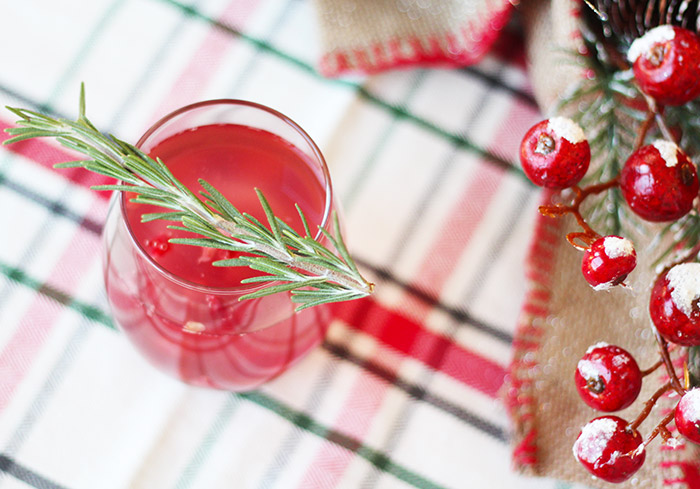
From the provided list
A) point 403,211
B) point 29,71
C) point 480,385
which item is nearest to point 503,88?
point 403,211

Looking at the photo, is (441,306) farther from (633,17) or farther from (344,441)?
(633,17)

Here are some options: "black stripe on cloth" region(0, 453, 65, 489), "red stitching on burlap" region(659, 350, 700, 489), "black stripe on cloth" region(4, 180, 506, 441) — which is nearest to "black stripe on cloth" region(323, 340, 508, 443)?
"black stripe on cloth" region(4, 180, 506, 441)

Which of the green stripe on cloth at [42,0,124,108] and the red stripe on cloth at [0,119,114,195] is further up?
the green stripe on cloth at [42,0,124,108]

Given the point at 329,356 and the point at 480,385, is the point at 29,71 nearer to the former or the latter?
the point at 329,356

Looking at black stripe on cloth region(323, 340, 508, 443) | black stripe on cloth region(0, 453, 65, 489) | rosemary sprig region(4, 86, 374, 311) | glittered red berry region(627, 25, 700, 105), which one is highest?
glittered red berry region(627, 25, 700, 105)

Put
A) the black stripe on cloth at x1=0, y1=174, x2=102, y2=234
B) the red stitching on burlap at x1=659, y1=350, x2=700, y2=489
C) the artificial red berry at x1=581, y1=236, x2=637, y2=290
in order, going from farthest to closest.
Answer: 1. the black stripe on cloth at x1=0, y1=174, x2=102, y2=234
2. the red stitching on burlap at x1=659, y1=350, x2=700, y2=489
3. the artificial red berry at x1=581, y1=236, x2=637, y2=290

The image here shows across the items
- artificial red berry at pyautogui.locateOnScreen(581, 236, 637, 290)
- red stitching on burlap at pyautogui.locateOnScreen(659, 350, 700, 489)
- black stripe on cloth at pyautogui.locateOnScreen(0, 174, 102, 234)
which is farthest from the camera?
black stripe on cloth at pyautogui.locateOnScreen(0, 174, 102, 234)

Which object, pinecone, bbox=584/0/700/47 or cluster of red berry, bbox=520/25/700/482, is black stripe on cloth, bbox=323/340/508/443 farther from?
pinecone, bbox=584/0/700/47

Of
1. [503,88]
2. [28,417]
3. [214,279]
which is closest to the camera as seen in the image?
[214,279]
